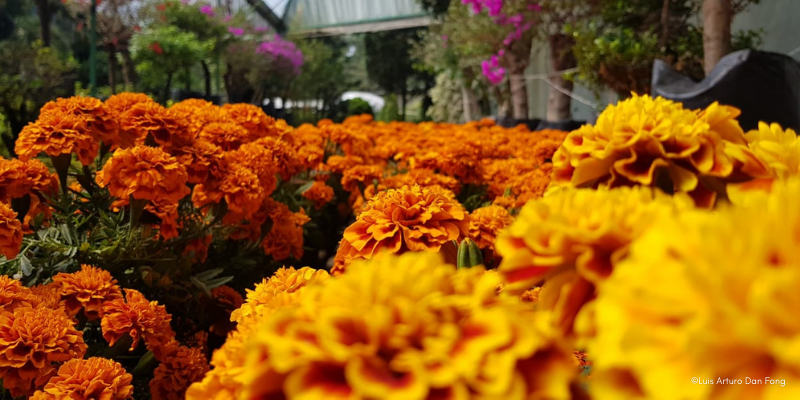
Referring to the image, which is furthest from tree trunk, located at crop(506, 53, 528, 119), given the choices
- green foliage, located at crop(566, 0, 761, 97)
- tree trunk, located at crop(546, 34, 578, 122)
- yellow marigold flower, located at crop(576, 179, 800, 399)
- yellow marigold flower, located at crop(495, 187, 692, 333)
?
yellow marigold flower, located at crop(576, 179, 800, 399)

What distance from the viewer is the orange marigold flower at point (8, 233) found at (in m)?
1.04

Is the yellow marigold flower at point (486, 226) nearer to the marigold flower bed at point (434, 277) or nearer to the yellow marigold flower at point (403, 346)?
the marigold flower bed at point (434, 277)

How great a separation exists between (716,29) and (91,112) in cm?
280

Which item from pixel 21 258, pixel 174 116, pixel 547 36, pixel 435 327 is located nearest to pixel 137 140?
pixel 174 116

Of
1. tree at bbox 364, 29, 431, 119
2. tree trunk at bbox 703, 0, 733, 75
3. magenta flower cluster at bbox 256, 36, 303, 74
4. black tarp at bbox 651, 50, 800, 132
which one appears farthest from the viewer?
tree at bbox 364, 29, 431, 119

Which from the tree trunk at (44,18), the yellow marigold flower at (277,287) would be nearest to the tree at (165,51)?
the tree trunk at (44,18)

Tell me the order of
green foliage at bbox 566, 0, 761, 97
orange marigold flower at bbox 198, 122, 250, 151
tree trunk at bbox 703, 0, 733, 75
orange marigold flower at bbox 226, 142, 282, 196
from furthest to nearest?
green foliage at bbox 566, 0, 761, 97 → tree trunk at bbox 703, 0, 733, 75 → orange marigold flower at bbox 198, 122, 250, 151 → orange marigold flower at bbox 226, 142, 282, 196

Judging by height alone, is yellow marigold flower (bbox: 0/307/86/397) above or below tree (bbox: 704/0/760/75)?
below

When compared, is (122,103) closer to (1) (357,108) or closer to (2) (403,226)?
(2) (403,226)

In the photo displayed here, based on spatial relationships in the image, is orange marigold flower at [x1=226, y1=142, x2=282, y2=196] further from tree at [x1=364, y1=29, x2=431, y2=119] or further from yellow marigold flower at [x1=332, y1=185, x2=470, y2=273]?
tree at [x1=364, y1=29, x2=431, y2=119]

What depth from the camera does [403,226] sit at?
756 millimetres

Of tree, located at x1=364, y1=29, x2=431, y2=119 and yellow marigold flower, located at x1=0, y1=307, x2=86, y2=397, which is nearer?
yellow marigold flower, located at x1=0, y1=307, x2=86, y2=397

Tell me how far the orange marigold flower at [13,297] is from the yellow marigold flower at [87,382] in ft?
0.46

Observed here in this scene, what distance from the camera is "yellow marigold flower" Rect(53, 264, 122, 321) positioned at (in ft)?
3.51
